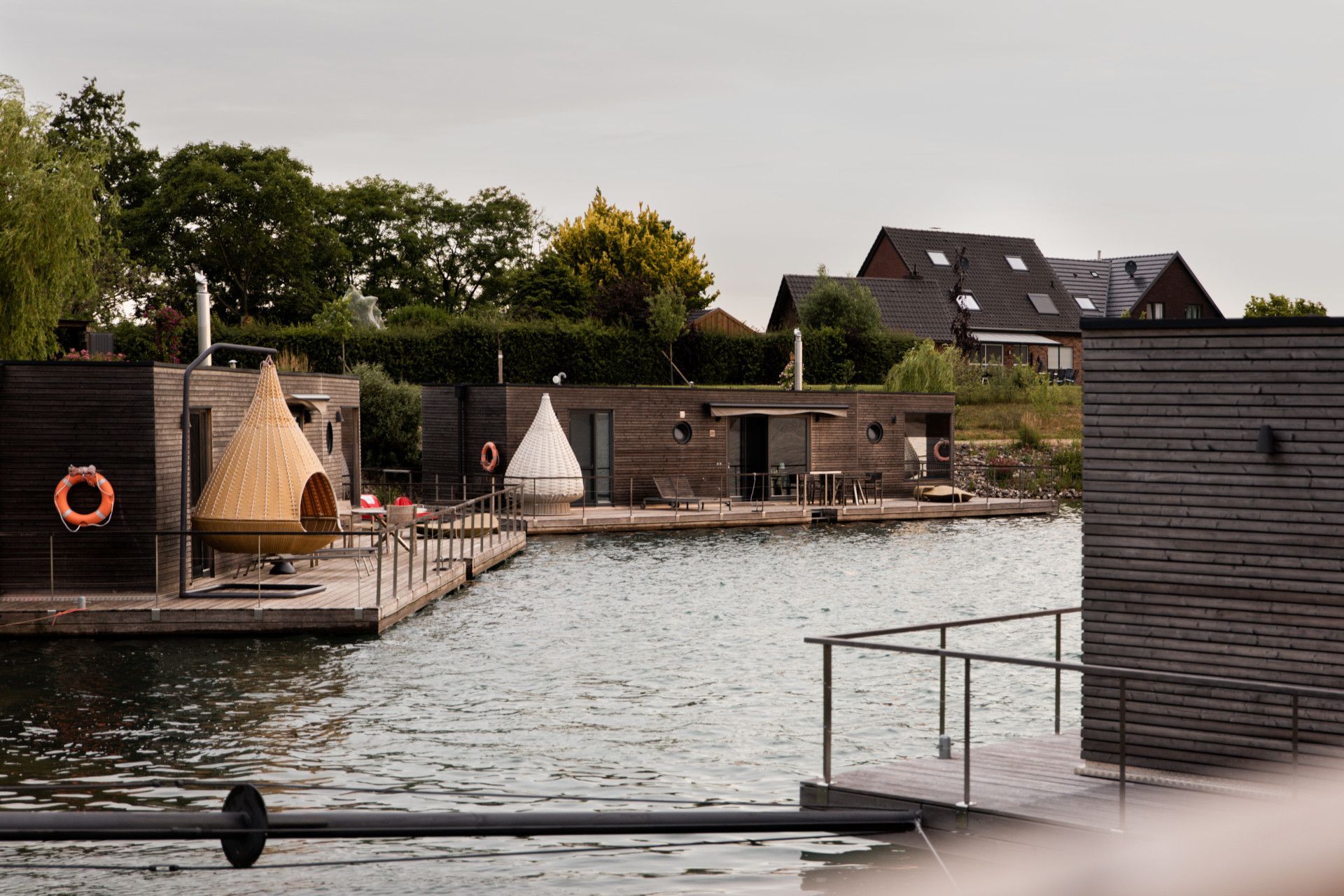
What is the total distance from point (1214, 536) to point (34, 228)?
2453 centimetres

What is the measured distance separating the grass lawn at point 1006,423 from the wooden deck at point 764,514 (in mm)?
7015

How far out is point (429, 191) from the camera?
60594 mm

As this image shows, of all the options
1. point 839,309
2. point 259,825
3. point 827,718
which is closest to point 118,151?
point 839,309

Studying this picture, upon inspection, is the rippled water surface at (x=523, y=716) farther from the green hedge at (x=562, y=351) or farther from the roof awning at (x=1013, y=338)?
the roof awning at (x=1013, y=338)

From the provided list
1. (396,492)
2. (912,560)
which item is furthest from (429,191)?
(912,560)

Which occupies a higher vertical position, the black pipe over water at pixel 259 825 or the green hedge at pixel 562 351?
the green hedge at pixel 562 351

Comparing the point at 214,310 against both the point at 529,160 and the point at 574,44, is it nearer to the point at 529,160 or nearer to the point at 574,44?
the point at 529,160

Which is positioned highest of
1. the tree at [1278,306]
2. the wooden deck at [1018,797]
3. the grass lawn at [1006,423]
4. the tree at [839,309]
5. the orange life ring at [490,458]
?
the tree at [1278,306]

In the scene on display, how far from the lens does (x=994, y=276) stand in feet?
187

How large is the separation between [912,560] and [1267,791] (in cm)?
1684

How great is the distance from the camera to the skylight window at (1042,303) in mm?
56281

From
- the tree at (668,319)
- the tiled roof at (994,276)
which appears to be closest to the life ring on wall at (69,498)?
the tree at (668,319)

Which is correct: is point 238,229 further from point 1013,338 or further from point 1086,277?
point 1086,277

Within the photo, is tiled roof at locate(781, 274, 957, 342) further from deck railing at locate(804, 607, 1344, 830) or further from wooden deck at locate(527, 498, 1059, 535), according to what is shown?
deck railing at locate(804, 607, 1344, 830)
